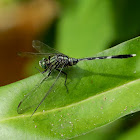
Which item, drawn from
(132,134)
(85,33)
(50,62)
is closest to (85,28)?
(85,33)

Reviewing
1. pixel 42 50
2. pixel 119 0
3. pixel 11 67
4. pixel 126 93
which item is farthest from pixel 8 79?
pixel 126 93

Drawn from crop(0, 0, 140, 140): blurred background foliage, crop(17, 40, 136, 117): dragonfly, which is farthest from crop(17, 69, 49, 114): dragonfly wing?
crop(0, 0, 140, 140): blurred background foliage

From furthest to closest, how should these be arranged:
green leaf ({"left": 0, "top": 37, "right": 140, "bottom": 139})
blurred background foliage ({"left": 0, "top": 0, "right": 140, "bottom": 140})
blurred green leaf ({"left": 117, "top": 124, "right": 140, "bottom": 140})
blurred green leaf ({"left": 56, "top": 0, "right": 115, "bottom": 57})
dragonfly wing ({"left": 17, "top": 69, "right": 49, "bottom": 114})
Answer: blurred green leaf ({"left": 56, "top": 0, "right": 115, "bottom": 57}) → blurred background foliage ({"left": 0, "top": 0, "right": 140, "bottom": 140}) → blurred green leaf ({"left": 117, "top": 124, "right": 140, "bottom": 140}) → dragonfly wing ({"left": 17, "top": 69, "right": 49, "bottom": 114}) → green leaf ({"left": 0, "top": 37, "right": 140, "bottom": 139})

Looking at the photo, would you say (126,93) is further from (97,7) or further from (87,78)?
(97,7)

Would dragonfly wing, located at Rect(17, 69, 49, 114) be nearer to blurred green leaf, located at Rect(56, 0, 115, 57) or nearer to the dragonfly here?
the dragonfly

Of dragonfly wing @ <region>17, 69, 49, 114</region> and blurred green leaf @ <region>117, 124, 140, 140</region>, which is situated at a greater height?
dragonfly wing @ <region>17, 69, 49, 114</region>

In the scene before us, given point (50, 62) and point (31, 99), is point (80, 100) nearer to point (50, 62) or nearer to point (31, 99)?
point (31, 99)

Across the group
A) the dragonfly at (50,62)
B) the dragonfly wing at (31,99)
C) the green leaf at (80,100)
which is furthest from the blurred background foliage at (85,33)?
the dragonfly wing at (31,99)

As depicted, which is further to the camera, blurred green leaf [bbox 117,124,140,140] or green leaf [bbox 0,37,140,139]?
blurred green leaf [bbox 117,124,140,140]
